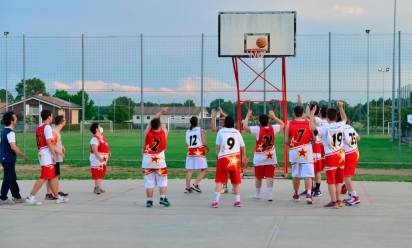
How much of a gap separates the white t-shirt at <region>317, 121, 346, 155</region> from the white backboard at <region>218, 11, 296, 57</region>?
245 inches

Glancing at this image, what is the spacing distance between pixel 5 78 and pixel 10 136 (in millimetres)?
12942

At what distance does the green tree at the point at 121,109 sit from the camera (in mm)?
26473

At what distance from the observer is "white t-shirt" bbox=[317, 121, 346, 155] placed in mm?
11602

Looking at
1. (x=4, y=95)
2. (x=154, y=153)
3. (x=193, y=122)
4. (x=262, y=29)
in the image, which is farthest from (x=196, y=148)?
(x=4, y=95)

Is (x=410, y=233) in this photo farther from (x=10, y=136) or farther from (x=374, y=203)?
(x=10, y=136)

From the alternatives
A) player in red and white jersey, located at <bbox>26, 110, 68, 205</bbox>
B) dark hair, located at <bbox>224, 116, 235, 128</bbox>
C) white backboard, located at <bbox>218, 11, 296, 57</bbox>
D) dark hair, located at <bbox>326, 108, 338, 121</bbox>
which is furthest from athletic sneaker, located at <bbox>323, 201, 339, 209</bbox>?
white backboard, located at <bbox>218, 11, 296, 57</bbox>

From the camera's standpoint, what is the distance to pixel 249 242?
8328 mm

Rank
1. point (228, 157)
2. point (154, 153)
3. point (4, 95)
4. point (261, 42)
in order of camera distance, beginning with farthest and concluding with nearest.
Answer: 1. point (4, 95)
2. point (261, 42)
3. point (228, 157)
4. point (154, 153)

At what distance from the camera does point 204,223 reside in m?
9.91

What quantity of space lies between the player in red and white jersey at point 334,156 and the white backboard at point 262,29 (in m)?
6.25

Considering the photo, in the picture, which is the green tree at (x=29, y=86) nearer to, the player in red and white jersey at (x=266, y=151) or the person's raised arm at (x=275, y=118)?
the player in red and white jersey at (x=266, y=151)

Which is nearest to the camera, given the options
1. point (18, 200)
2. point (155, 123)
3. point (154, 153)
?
point (155, 123)

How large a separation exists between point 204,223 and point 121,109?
2112 centimetres

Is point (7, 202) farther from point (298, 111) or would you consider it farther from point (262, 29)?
point (262, 29)
